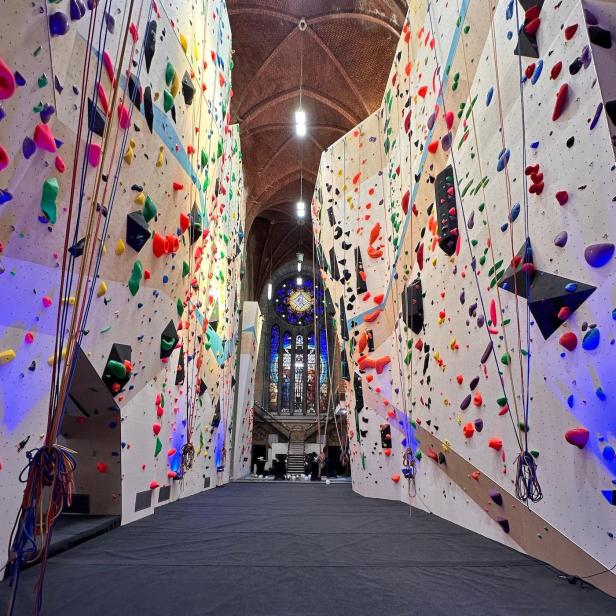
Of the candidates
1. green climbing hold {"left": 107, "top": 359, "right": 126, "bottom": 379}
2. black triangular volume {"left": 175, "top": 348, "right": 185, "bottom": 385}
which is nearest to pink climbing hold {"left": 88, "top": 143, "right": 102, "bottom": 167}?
green climbing hold {"left": 107, "top": 359, "right": 126, "bottom": 379}

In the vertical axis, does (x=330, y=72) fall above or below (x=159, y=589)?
above

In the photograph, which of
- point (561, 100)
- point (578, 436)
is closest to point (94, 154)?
point (561, 100)

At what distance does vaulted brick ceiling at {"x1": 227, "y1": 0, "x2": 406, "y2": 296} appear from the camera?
808 centimetres

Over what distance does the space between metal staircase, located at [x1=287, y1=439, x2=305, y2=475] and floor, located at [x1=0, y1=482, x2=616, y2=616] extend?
13158mm

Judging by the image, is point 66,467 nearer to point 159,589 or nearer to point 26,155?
point 159,589

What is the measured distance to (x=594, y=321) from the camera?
5.07 ft

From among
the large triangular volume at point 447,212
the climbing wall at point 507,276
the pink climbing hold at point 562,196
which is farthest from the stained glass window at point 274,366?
the pink climbing hold at point 562,196

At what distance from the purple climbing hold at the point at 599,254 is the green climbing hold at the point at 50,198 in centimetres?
225

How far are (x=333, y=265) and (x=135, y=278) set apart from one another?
3450mm

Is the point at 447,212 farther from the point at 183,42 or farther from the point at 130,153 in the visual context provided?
the point at 183,42

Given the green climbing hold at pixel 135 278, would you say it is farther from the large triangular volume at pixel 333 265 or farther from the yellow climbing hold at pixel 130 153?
the large triangular volume at pixel 333 265

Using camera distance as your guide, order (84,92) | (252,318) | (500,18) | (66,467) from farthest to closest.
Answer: (252,318)
(500,18)
(84,92)
(66,467)

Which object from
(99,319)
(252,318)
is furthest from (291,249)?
(99,319)

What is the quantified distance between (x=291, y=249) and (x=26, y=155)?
58.8ft
